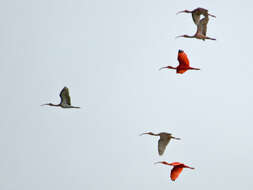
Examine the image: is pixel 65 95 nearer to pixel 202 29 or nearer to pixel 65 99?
pixel 65 99

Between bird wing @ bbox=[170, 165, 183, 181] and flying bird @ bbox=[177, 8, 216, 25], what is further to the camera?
flying bird @ bbox=[177, 8, 216, 25]

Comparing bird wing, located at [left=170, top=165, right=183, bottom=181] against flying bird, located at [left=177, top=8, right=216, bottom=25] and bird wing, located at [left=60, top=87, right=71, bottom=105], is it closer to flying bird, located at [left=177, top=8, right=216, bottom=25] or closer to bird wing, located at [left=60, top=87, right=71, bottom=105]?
bird wing, located at [left=60, top=87, right=71, bottom=105]

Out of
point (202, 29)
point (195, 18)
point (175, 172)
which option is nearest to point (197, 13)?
point (195, 18)

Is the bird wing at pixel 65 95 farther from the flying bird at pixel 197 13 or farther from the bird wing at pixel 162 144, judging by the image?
the flying bird at pixel 197 13

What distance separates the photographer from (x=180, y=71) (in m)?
58.9

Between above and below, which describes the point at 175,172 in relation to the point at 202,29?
below

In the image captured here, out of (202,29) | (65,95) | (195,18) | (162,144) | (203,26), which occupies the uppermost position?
(195,18)

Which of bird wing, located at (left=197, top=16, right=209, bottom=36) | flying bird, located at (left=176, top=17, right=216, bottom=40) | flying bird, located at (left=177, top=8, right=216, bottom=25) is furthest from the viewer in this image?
flying bird, located at (left=177, top=8, right=216, bottom=25)

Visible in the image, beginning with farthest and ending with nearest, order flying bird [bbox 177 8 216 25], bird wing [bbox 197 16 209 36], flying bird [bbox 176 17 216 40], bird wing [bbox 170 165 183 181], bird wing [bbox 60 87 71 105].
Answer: bird wing [bbox 60 87 71 105] < flying bird [bbox 177 8 216 25] < bird wing [bbox 197 16 209 36] < flying bird [bbox 176 17 216 40] < bird wing [bbox 170 165 183 181]

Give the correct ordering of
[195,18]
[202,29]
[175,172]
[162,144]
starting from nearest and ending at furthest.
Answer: [175,172] → [202,29] → [195,18] → [162,144]

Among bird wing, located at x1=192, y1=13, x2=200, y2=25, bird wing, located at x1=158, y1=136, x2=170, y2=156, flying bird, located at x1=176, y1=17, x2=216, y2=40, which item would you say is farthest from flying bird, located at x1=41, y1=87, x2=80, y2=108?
bird wing, located at x1=192, y1=13, x2=200, y2=25

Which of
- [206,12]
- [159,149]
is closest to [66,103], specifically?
[159,149]

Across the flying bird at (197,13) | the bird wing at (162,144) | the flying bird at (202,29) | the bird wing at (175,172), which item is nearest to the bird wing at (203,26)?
the flying bird at (202,29)

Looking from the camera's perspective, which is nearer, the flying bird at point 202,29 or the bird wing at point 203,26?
the flying bird at point 202,29
